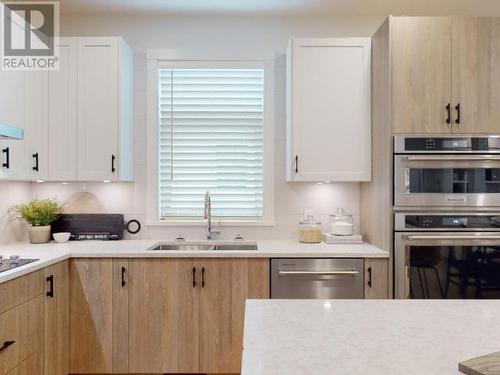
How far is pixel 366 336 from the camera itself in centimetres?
99

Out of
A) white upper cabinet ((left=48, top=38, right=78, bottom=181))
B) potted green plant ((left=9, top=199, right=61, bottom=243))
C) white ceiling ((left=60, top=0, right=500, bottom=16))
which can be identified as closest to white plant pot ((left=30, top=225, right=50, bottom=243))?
potted green plant ((left=9, top=199, right=61, bottom=243))

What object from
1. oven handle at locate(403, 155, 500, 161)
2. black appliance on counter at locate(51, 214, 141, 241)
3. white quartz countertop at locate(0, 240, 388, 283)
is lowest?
white quartz countertop at locate(0, 240, 388, 283)

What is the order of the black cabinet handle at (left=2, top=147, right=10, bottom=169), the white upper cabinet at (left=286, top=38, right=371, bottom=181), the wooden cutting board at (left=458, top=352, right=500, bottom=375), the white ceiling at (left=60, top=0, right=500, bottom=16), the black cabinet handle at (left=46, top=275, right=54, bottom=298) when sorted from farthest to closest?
the white ceiling at (left=60, top=0, right=500, bottom=16) → the white upper cabinet at (left=286, top=38, right=371, bottom=181) → the black cabinet handle at (left=2, top=147, right=10, bottom=169) → the black cabinet handle at (left=46, top=275, right=54, bottom=298) → the wooden cutting board at (left=458, top=352, right=500, bottom=375)

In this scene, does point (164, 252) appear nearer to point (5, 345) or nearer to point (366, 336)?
point (5, 345)

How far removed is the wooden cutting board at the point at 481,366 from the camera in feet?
2.50

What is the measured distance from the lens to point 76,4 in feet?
9.51

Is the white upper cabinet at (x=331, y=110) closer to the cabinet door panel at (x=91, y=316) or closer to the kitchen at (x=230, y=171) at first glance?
the kitchen at (x=230, y=171)

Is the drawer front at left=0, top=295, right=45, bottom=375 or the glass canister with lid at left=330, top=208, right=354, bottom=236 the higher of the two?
the glass canister with lid at left=330, top=208, right=354, bottom=236

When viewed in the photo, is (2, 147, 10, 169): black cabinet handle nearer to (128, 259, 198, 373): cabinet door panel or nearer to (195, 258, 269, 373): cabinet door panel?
(128, 259, 198, 373): cabinet door panel

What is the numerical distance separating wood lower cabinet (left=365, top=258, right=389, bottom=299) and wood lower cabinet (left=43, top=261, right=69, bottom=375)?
194 centimetres

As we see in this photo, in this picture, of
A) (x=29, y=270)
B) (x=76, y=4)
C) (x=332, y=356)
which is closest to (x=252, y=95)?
(x=76, y=4)

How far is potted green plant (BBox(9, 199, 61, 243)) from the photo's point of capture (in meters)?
2.81

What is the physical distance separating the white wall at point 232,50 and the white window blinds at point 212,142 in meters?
0.15

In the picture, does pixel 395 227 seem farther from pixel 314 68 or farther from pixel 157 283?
pixel 157 283
